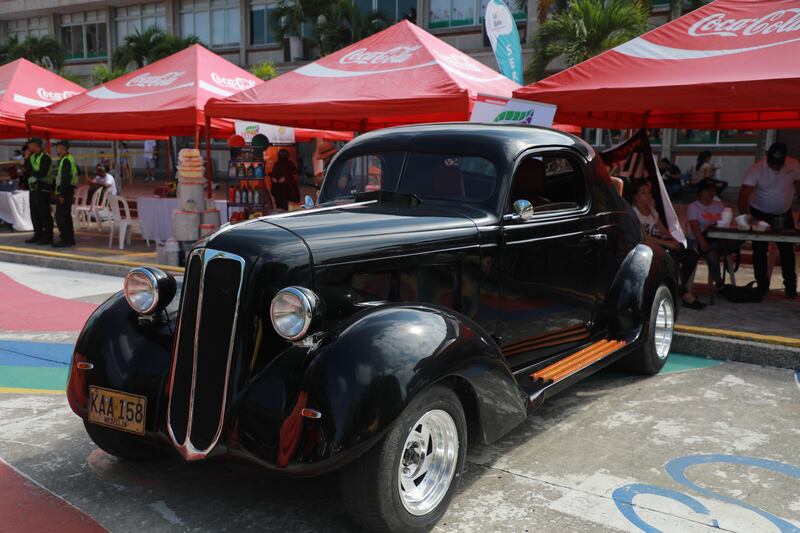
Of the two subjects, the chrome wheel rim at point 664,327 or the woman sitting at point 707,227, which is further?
the woman sitting at point 707,227

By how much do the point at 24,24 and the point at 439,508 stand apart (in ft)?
171

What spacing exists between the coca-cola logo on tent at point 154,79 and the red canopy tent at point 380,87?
210 centimetres

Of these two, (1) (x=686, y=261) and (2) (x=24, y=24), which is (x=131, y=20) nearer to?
(2) (x=24, y=24)

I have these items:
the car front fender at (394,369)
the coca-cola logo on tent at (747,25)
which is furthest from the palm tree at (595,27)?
the car front fender at (394,369)

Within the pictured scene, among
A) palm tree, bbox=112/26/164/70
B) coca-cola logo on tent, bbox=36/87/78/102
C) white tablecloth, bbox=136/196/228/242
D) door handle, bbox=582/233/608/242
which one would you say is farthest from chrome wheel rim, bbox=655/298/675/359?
palm tree, bbox=112/26/164/70

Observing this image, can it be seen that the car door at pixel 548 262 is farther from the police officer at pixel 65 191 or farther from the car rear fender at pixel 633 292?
the police officer at pixel 65 191

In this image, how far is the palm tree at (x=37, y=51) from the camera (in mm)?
40219

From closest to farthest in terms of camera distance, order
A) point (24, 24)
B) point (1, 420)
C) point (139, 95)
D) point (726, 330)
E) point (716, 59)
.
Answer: point (1, 420), point (726, 330), point (716, 59), point (139, 95), point (24, 24)

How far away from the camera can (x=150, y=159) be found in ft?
127

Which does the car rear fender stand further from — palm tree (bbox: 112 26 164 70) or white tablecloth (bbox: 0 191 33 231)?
palm tree (bbox: 112 26 164 70)

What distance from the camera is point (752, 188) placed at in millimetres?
8508

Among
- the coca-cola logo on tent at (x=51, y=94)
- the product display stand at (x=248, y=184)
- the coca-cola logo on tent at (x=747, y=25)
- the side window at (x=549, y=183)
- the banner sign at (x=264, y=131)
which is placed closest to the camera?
the side window at (x=549, y=183)

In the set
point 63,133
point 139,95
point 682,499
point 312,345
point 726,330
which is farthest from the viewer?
point 63,133

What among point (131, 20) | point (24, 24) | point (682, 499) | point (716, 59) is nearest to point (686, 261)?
point (716, 59)
